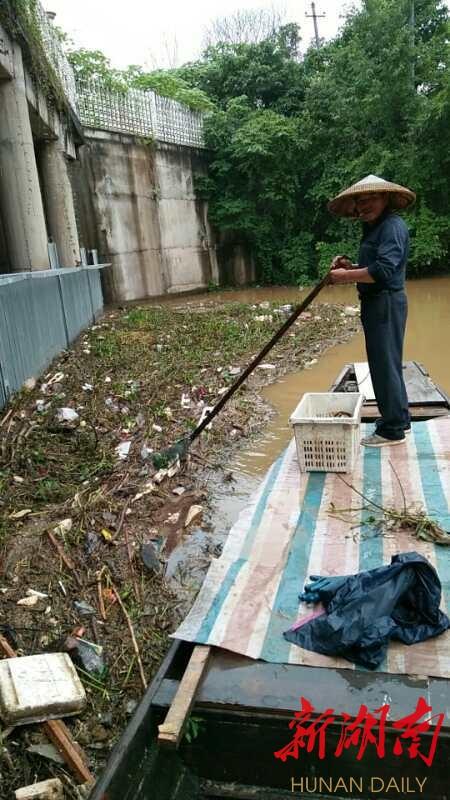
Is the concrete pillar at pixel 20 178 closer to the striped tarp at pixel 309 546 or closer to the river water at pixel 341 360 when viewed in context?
the river water at pixel 341 360

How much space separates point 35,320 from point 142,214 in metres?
9.04

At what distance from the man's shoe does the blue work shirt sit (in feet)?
2.93

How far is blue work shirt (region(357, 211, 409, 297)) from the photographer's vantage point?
3.40 meters

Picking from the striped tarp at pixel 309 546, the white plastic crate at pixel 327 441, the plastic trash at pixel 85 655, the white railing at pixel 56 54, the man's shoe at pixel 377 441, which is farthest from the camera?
the white railing at pixel 56 54

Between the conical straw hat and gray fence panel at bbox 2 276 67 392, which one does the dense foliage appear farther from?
the conical straw hat

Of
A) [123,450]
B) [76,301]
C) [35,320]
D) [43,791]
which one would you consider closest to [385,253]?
[123,450]

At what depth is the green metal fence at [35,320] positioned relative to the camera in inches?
206

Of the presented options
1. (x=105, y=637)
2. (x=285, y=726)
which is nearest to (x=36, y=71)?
(x=105, y=637)

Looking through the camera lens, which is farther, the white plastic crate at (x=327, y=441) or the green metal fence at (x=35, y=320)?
the green metal fence at (x=35, y=320)

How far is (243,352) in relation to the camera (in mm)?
7746

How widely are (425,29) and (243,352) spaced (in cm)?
1363

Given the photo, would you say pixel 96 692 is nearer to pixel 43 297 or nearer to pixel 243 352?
pixel 43 297

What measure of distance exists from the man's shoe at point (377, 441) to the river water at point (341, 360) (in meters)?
0.89

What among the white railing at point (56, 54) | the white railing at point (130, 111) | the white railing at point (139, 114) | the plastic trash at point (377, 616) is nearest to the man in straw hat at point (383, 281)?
the plastic trash at point (377, 616)
